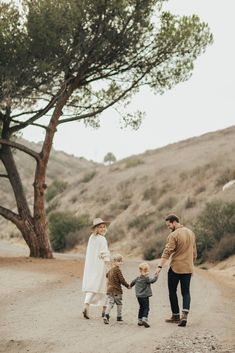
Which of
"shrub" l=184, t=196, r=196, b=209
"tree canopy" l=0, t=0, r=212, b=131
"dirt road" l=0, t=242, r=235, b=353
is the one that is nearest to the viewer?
"dirt road" l=0, t=242, r=235, b=353

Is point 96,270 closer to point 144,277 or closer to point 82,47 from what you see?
point 144,277

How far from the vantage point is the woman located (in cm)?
1162

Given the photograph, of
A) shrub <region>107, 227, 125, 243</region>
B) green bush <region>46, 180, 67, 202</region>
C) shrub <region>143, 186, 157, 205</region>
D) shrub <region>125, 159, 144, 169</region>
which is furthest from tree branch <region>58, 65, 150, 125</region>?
green bush <region>46, 180, 67, 202</region>

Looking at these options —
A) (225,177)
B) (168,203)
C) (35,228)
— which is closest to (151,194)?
(168,203)

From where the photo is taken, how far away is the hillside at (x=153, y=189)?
35513 mm

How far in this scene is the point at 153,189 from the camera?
46.6 m

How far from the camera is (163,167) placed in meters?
53.6

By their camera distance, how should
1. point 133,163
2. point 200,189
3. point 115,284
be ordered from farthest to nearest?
1. point 133,163
2. point 200,189
3. point 115,284

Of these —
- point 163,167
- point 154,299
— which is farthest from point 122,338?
point 163,167

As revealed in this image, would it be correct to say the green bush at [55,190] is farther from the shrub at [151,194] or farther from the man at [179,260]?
the man at [179,260]

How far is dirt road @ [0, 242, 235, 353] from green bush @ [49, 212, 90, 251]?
62.6 ft

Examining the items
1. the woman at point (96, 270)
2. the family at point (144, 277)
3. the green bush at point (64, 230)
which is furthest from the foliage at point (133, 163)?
the family at point (144, 277)

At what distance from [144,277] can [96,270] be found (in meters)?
1.38

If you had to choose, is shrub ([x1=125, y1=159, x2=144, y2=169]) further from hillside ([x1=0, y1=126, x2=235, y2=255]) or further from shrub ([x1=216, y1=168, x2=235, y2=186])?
shrub ([x1=216, y1=168, x2=235, y2=186])
